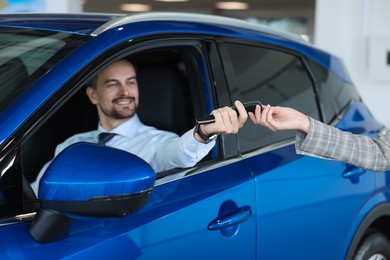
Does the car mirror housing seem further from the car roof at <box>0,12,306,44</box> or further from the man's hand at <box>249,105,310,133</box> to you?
the car roof at <box>0,12,306,44</box>

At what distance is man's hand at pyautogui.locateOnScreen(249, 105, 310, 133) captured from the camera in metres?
2.07

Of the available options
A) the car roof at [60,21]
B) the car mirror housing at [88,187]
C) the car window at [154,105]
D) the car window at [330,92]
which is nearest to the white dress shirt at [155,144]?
the car window at [154,105]

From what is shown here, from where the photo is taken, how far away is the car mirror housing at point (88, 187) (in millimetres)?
1714

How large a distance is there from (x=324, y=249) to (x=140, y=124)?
90 centimetres

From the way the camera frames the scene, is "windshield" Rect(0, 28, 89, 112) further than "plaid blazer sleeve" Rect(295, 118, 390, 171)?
No

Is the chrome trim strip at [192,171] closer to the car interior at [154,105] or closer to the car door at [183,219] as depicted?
the car door at [183,219]

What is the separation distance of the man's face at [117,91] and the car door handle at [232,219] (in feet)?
2.44

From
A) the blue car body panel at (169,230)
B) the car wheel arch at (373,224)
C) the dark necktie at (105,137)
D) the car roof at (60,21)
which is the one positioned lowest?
the car wheel arch at (373,224)

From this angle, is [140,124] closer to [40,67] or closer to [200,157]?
[200,157]

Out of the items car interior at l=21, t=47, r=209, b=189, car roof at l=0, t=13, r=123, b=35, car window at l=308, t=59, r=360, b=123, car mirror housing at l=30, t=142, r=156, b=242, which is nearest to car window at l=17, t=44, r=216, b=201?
car interior at l=21, t=47, r=209, b=189

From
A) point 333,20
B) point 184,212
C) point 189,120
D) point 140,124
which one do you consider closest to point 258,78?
point 189,120

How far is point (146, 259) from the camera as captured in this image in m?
1.99

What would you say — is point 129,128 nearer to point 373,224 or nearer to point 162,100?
point 162,100

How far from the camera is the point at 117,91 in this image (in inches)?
112
